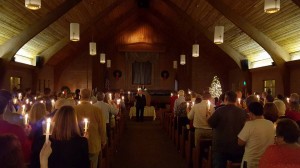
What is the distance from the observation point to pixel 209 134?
23.2 ft

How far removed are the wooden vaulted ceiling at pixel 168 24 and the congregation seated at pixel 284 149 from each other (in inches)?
306

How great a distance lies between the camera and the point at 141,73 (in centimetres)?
2458

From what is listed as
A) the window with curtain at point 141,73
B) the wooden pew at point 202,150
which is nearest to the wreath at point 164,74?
the window with curtain at point 141,73

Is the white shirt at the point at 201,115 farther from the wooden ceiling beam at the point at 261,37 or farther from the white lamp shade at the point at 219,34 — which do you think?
the wooden ceiling beam at the point at 261,37

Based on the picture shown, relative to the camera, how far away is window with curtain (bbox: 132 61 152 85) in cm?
2458

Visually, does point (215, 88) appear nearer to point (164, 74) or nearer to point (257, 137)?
point (164, 74)

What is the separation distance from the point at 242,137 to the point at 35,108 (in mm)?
2755

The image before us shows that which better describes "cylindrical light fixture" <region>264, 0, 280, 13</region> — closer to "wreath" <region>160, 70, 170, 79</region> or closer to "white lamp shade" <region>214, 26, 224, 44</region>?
"white lamp shade" <region>214, 26, 224, 44</region>

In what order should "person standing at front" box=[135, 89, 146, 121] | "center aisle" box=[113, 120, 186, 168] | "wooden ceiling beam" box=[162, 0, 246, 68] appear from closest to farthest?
"center aisle" box=[113, 120, 186, 168]
"person standing at front" box=[135, 89, 146, 121]
"wooden ceiling beam" box=[162, 0, 246, 68]

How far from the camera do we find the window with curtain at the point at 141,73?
80.6 ft

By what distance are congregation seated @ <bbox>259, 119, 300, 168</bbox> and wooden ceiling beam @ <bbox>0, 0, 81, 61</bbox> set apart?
11.2 m

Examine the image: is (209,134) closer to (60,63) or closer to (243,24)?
(243,24)

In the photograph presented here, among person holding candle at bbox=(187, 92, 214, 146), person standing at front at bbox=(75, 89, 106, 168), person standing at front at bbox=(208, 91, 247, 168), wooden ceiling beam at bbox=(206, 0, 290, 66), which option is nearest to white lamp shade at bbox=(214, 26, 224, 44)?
wooden ceiling beam at bbox=(206, 0, 290, 66)

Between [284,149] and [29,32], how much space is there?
11.8 meters
